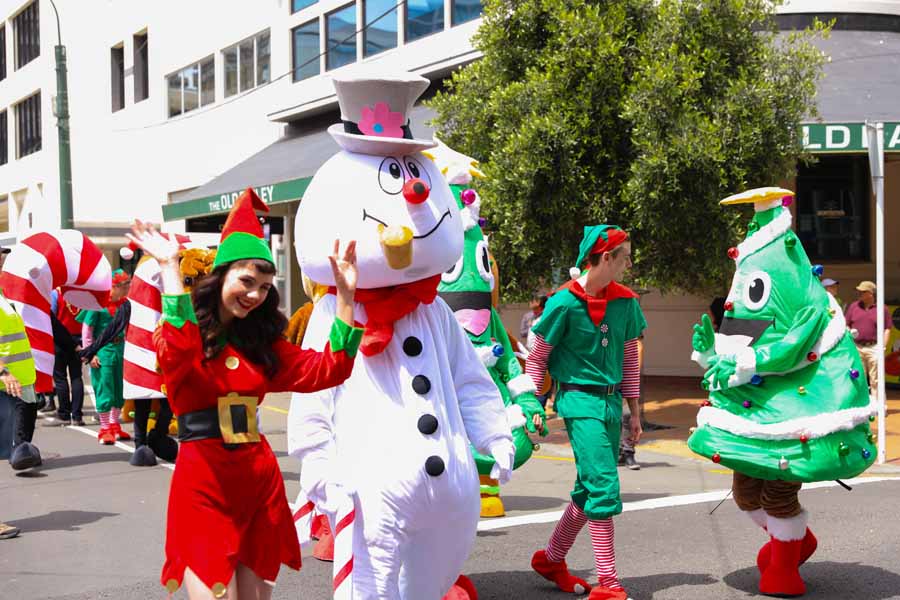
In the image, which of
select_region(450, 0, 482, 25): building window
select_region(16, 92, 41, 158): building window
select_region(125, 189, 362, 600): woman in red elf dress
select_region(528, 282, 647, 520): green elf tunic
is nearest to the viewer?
select_region(125, 189, 362, 600): woman in red elf dress

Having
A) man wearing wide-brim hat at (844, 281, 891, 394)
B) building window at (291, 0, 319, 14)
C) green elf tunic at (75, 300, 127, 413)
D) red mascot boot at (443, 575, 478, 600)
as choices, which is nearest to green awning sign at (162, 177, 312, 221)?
building window at (291, 0, 319, 14)

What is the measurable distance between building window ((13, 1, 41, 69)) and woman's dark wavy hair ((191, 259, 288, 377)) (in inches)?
1511

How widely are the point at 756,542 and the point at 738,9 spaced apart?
22.1 feet

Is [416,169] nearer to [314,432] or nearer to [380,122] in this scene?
[380,122]

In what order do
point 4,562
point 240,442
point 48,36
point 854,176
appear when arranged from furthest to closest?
point 48,36, point 854,176, point 4,562, point 240,442

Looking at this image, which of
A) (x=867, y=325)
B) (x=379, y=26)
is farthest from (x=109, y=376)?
(x=379, y=26)

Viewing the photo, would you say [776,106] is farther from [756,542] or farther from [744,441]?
[744,441]

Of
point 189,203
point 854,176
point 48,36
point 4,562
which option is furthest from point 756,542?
point 48,36

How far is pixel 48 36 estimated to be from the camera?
37.7 m

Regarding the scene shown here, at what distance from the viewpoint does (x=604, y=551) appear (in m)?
5.47

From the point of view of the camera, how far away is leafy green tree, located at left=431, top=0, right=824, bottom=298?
1124 centimetres

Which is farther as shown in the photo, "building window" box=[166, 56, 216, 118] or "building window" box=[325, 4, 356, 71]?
"building window" box=[166, 56, 216, 118]

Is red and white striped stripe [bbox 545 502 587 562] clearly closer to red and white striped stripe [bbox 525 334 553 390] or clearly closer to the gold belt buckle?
red and white striped stripe [bbox 525 334 553 390]

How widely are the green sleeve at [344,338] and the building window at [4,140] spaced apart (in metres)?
42.3
